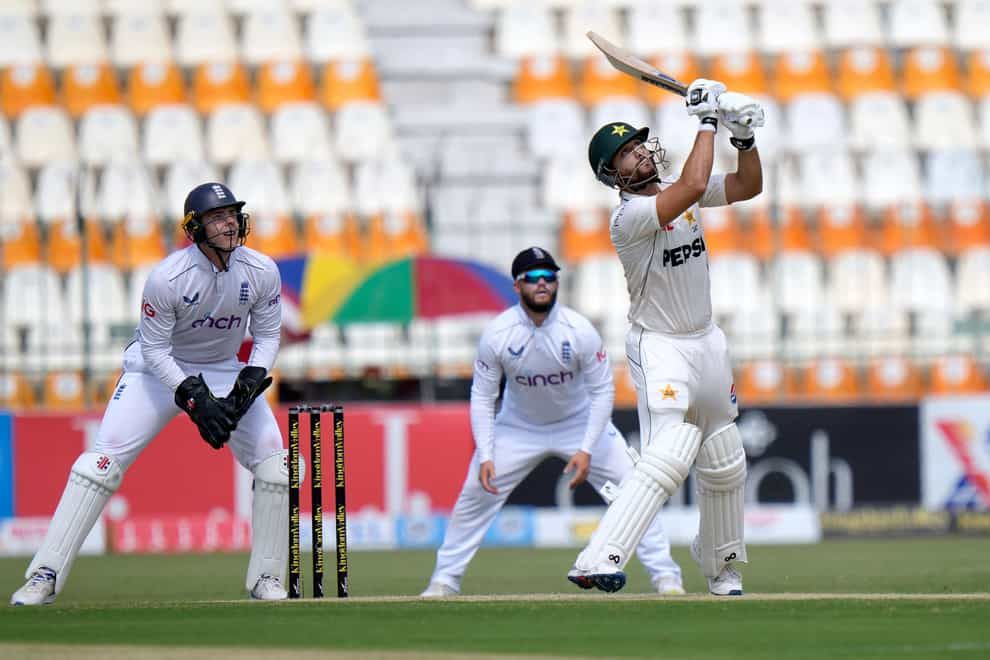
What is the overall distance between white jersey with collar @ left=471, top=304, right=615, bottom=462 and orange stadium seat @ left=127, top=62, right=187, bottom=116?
35.8 ft

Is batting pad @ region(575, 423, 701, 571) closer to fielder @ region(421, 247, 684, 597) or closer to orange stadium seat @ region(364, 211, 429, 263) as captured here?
fielder @ region(421, 247, 684, 597)

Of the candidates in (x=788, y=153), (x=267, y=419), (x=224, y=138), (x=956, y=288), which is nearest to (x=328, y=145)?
(x=224, y=138)

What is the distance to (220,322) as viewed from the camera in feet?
27.0

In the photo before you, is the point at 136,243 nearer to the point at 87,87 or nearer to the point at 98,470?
the point at 87,87

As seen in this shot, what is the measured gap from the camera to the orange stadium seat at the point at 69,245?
56.3 feet

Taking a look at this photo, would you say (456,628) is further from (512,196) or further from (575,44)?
(575,44)

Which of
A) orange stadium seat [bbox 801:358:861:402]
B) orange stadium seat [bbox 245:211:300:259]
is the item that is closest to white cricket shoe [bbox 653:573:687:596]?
orange stadium seat [bbox 801:358:861:402]

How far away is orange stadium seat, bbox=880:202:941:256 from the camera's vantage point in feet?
58.2

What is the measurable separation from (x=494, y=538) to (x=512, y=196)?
470cm

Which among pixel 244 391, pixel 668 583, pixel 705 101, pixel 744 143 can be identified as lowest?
pixel 668 583

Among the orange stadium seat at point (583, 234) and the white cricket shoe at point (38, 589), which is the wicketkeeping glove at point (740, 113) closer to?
the white cricket shoe at point (38, 589)

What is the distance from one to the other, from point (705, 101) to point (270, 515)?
3016mm

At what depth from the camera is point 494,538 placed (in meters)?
15.2

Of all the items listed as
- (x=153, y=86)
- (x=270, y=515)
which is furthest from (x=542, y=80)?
(x=270, y=515)
